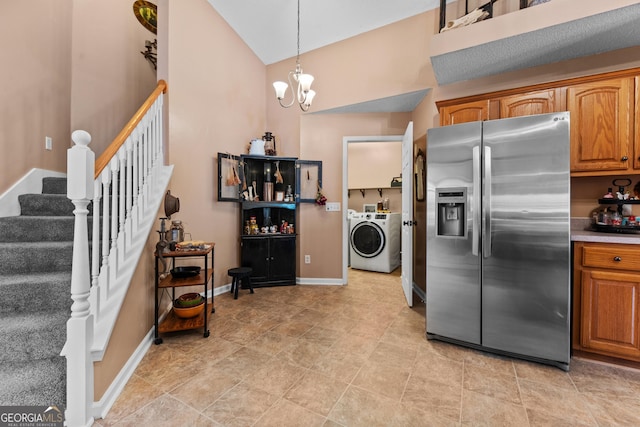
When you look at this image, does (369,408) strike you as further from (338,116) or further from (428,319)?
(338,116)

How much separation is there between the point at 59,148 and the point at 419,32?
4214 mm

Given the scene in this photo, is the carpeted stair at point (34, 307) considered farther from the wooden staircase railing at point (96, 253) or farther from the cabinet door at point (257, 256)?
the cabinet door at point (257, 256)

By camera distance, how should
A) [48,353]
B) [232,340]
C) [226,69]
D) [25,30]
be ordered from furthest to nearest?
[226,69]
[25,30]
[232,340]
[48,353]

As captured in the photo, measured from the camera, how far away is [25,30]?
235 cm

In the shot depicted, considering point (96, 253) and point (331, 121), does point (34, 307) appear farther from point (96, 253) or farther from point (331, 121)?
point (331, 121)

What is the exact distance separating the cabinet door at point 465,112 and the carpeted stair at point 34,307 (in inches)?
131

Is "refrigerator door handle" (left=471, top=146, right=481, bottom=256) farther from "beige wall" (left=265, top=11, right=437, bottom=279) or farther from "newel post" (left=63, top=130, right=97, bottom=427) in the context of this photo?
"newel post" (left=63, top=130, right=97, bottom=427)

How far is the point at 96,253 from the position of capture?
54.8 inches

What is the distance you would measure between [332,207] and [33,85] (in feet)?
11.1

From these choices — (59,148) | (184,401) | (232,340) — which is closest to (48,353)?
(184,401)

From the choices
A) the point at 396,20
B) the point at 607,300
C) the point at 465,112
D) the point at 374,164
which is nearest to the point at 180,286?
the point at 465,112

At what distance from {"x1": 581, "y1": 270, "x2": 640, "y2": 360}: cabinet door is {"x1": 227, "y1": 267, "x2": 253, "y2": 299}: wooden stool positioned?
3.12 metres

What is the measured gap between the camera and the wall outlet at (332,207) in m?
3.72

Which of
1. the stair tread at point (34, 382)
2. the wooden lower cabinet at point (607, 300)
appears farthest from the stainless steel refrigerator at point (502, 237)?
the stair tread at point (34, 382)
